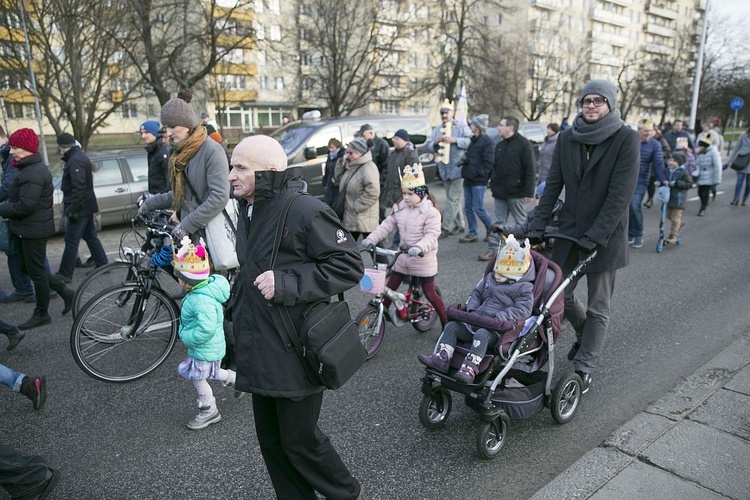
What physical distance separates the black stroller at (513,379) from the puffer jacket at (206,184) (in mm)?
2131

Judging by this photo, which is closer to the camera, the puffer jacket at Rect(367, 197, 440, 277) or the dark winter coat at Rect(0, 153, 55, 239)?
the puffer jacket at Rect(367, 197, 440, 277)

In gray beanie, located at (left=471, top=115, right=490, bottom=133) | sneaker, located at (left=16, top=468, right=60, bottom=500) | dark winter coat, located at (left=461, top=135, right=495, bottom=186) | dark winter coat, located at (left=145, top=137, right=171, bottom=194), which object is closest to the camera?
sneaker, located at (left=16, top=468, right=60, bottom=500)

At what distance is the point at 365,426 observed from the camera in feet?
12.3

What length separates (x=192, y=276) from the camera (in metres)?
3.57

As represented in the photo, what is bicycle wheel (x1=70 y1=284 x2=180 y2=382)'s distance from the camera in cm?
433

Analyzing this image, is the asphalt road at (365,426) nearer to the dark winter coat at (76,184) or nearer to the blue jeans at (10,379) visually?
the blue jeans at (10,379)

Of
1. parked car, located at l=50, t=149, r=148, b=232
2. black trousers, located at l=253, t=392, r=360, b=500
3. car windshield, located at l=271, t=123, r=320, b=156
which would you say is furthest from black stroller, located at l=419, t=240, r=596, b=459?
car windshield, located at l=271, t=123, r=320, b=156

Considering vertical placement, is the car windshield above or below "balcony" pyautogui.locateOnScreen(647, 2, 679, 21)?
below

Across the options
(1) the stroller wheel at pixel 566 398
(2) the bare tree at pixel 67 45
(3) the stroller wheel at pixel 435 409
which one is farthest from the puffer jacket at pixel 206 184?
(2) the bare tree at pixel 67 45

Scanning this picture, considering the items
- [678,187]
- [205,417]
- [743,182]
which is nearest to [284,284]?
[205,417]

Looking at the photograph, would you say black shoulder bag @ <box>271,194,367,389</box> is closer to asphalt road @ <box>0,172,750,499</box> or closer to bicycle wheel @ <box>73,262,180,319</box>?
asphalt road @ <box>0,172,750,499</box>

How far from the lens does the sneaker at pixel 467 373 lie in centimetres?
329

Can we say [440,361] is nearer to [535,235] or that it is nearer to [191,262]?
[535,235]

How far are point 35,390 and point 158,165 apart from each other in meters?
3.42
